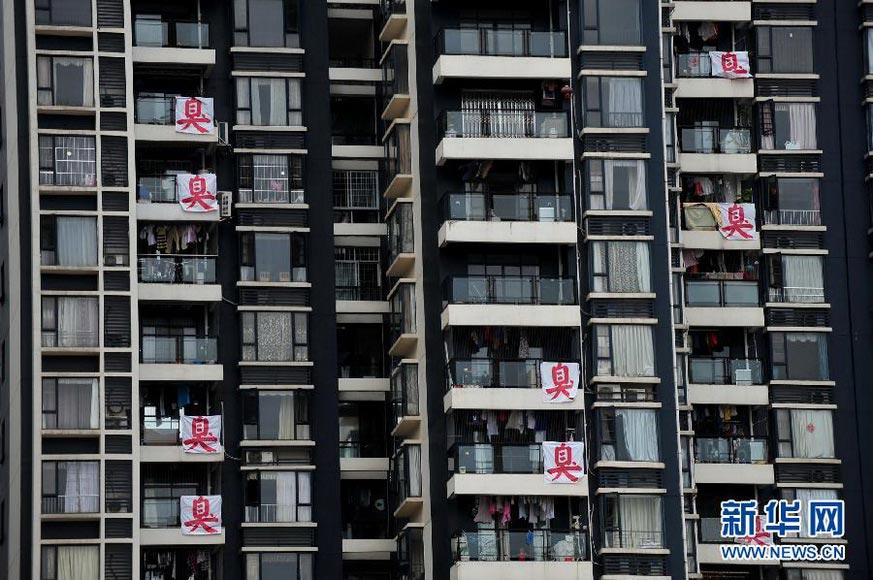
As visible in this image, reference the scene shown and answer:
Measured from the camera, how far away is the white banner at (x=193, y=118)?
11675 centimetres

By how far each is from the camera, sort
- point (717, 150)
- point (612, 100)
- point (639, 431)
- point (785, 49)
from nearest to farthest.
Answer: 1. point (639, 431)
2. point (612, 100)
3. point (717, 150)
4. point (785, 49)

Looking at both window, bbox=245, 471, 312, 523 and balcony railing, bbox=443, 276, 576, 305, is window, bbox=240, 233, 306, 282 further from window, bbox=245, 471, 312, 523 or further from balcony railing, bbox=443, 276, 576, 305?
window, bbox=245, 471, 312, 523

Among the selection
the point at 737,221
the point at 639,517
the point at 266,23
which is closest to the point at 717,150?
the point at 737,221

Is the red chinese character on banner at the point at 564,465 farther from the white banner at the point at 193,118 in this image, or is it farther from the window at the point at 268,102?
the white banner at the point at 193,118

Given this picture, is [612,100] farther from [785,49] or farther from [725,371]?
[725,371]

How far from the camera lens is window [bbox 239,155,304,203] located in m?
118

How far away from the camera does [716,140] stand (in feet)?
400

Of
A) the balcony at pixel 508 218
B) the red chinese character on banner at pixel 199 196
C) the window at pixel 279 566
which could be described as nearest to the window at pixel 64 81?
the red chinese character on banner at pixel 199 196

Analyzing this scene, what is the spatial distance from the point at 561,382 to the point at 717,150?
13721 millimetres

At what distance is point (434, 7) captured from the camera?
117688mm

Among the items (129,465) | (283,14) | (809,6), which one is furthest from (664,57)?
(129,465)

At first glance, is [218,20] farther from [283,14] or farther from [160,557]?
[160,557]

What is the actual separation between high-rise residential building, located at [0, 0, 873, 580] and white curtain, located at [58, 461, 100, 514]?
0.35ft

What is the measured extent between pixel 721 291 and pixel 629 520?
→ 11764 millimetres
